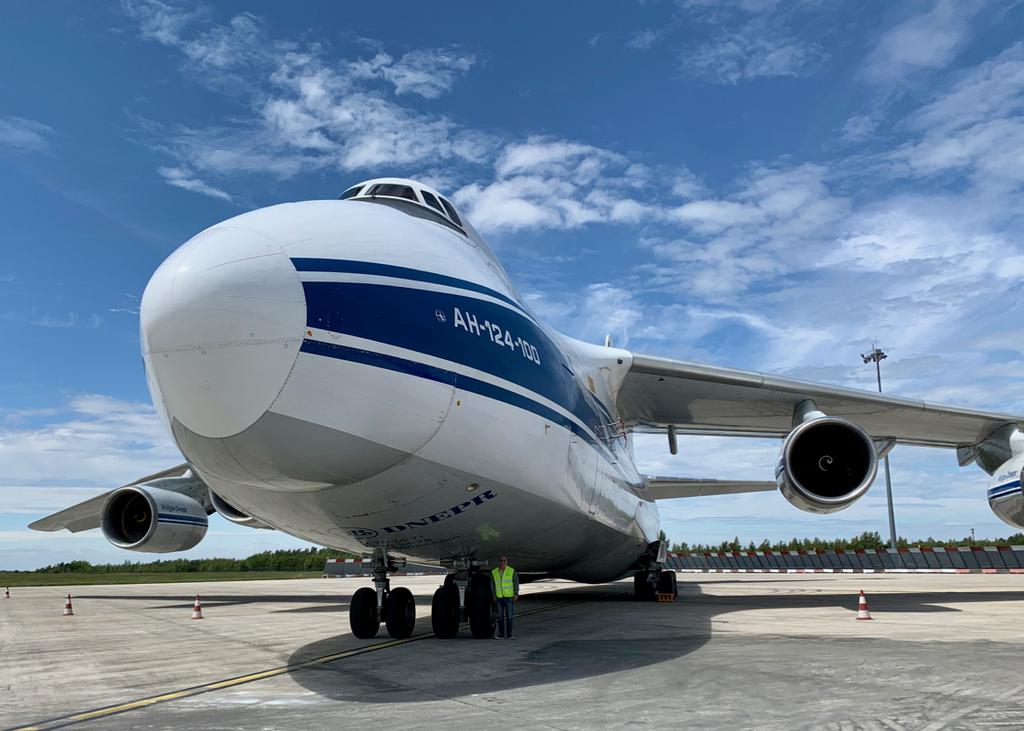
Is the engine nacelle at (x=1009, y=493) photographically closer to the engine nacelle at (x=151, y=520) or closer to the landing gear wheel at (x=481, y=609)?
the landing gear wheel at (x=481, y=609)

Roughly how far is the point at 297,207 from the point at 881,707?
16.5ft

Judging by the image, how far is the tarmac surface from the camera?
4.66m

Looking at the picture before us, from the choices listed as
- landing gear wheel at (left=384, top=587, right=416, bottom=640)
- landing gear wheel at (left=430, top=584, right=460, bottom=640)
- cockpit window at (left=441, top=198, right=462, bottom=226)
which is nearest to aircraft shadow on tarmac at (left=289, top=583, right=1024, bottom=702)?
landing gear wheel at (left=430, top=584, right=460, bottom=640)

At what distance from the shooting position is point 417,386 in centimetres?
590

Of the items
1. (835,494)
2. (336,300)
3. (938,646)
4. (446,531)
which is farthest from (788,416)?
(336,300)

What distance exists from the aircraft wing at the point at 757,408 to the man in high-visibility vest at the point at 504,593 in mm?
5150

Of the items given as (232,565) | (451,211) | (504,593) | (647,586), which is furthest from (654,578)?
(232,565)

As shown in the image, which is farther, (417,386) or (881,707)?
(417,386)


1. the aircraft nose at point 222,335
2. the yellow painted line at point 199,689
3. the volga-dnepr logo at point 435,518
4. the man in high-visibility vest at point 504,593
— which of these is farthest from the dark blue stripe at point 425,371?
the yellow painted line at point 199,689

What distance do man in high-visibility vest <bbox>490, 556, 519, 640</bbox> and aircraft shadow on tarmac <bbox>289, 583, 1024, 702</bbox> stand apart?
0.23 metres

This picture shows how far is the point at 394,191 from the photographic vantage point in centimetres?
812

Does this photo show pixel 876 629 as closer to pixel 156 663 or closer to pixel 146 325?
pixel 156 663

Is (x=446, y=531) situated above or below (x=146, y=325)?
below

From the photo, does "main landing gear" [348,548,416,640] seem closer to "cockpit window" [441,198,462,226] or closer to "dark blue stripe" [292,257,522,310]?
"dark blue stripe" [292,257,522,310]
